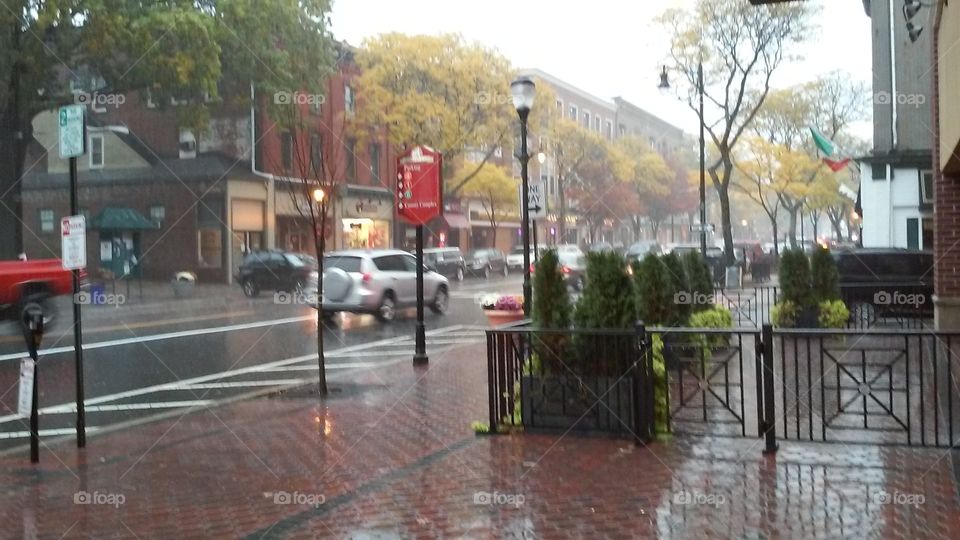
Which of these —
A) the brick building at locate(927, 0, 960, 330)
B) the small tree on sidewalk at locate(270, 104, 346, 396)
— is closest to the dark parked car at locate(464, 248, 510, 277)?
the small tree on sidewalk at locate(270, 104, 346, 396)

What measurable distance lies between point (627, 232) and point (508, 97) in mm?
25377

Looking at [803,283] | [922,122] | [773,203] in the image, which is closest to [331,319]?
[803,283]

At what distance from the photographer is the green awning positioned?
31.2 m

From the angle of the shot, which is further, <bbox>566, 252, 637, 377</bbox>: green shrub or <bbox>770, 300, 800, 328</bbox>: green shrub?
<bbox>770, 300, 800, 328</bbox>: green shrub

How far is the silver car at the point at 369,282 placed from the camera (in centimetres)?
2039

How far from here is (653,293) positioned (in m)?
11.8

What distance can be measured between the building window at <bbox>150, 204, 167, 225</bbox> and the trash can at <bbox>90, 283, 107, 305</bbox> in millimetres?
4574

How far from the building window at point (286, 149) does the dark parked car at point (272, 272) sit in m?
4.08

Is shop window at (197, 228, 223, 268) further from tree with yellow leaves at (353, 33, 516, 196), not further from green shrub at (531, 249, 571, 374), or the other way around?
green shrub at (531, 249, 571, 374)

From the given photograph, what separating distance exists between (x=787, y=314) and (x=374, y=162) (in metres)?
26.9

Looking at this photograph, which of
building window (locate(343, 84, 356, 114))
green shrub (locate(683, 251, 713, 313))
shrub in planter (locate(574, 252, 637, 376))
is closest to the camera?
shrub in planter (locate(574, 252, 637, 376))

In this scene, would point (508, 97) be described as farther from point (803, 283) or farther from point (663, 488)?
point (663, 488)

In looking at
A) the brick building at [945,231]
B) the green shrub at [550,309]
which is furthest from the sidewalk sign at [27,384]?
the brick building at [945,231]

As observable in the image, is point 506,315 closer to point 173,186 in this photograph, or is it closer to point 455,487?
point 455,487
